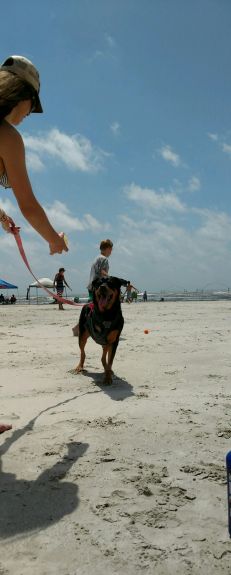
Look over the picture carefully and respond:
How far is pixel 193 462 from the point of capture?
255cm

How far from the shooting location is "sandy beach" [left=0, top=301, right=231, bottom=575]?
5.55 ft

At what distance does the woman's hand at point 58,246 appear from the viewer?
2467 millimetres

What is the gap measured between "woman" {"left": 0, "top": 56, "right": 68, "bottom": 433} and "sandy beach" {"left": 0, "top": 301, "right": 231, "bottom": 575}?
143 cm

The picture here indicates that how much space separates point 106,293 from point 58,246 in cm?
236

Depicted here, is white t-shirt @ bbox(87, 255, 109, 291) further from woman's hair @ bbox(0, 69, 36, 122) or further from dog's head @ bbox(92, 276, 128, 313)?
woman's hair @ bbox(0, 69, 36, 122)

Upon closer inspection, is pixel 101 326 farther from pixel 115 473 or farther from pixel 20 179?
pixel 20 179

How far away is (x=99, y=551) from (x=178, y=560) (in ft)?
1.06

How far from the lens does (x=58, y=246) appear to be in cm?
248

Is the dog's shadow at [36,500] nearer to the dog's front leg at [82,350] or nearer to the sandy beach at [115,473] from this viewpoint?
the sandy beach at [115,473]

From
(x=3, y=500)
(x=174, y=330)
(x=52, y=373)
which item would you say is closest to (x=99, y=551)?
(x=3, y=500)

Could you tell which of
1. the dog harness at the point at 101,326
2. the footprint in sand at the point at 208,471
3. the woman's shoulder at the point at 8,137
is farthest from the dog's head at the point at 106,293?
the woman's shoulder at the point at 8,137

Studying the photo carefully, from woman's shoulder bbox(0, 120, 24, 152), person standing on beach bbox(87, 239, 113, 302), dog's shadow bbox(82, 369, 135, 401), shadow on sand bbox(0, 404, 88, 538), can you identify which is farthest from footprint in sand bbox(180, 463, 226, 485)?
person standing on beach bbox(87, 239, 113, 302)

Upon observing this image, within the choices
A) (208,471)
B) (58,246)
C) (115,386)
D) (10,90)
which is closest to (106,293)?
(115,386)

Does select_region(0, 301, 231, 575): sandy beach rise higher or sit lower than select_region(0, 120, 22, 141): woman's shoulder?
lower
